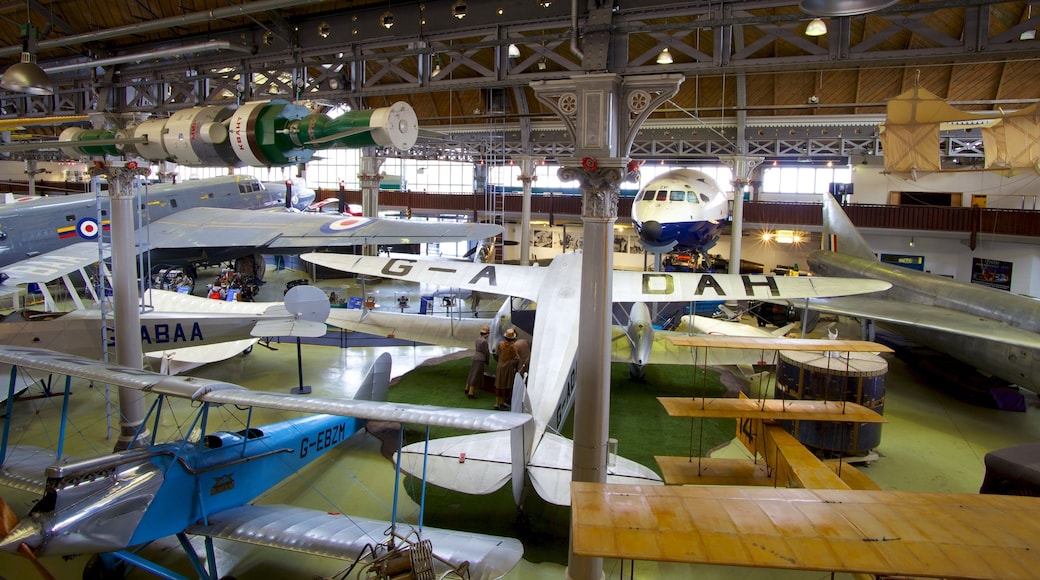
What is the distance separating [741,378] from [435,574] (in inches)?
366

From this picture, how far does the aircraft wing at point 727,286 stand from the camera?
848cm

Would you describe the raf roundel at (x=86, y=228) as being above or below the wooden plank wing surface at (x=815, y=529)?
above

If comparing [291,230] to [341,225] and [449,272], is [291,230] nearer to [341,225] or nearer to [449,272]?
[341,225]

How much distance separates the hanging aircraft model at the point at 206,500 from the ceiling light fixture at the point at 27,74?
2.75 metres

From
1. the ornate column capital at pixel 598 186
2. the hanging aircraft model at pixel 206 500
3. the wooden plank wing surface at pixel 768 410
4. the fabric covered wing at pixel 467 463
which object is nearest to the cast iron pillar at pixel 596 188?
the ornate column capital at pixel 598 186

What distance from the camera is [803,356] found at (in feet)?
27.6

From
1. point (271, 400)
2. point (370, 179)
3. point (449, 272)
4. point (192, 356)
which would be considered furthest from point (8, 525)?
point (370, 179)

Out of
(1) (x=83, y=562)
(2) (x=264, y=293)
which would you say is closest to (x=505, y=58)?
(1) (x=83, y=562)

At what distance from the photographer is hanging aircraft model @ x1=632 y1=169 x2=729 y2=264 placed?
1280cm

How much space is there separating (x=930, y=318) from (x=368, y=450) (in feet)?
32.4

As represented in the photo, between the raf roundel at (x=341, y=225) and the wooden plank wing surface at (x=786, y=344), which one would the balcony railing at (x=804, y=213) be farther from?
the wooden plank wing surface at (x=786, y=344)

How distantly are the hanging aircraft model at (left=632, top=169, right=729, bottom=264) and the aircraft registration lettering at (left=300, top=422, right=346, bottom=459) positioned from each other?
8.23 m

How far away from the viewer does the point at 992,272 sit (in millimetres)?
18047

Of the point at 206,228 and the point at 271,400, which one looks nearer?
the point at 271,400
